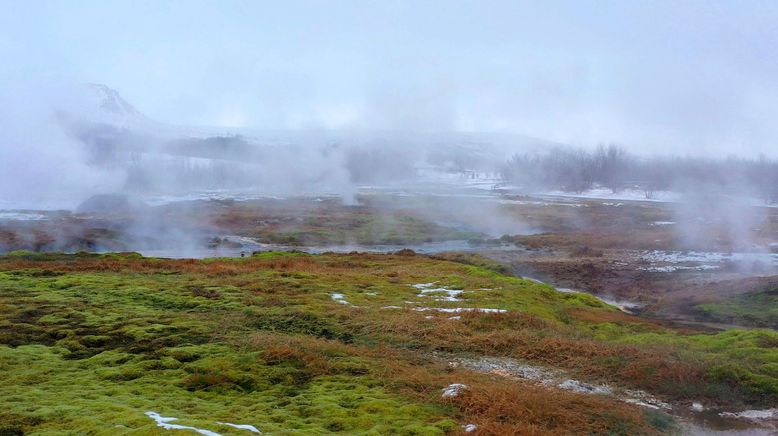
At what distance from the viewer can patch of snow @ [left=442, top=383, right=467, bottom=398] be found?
39.4 ft

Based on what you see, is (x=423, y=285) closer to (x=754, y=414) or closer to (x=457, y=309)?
(x=457, y=309)

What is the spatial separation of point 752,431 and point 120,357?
594 inches

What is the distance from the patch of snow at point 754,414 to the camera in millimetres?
12703

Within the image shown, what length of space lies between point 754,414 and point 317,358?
10566mm

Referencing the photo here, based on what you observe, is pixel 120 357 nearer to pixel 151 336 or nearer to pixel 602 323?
pixel 151 336

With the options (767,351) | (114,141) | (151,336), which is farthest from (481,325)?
(114,141)

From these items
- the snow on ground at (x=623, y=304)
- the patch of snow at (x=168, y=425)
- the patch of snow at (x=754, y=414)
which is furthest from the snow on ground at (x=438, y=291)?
the patch of snow at (x=168, y=425)

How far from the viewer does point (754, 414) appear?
1286cm

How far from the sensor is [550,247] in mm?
54875

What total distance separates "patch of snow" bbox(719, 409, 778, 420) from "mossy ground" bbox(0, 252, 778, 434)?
0.57 m

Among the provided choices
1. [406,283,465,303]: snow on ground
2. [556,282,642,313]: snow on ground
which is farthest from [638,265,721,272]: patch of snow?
[406,283,465,303]: snow on ground

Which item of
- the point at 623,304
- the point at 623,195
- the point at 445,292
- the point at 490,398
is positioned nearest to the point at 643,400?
the point at 490,398

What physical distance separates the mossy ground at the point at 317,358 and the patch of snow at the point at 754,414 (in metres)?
0.57

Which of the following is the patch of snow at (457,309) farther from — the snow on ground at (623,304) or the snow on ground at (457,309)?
the snow on ground at (623,304)
